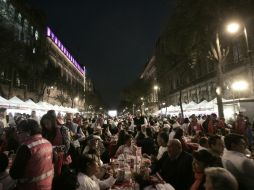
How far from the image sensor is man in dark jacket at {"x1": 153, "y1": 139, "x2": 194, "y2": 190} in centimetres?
501

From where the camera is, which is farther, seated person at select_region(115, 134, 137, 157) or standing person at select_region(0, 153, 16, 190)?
seated person at select_region(115, 134, 137, 157)

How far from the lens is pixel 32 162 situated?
3768 mm

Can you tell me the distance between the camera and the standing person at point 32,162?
3664mm

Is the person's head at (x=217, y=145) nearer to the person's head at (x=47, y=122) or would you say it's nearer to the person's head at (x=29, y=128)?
the person's head at (x=47, y=122)

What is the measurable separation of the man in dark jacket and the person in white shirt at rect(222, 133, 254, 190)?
2.90 feet

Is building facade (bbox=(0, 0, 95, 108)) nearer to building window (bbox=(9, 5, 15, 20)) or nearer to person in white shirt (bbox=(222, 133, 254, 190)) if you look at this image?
building window (bbox=(9, 5, 15, 20))

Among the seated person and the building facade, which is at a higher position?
the building facade

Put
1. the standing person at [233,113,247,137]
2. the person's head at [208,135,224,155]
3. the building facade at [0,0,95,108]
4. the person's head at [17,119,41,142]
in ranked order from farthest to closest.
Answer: the building facade at [0,0,95,108]
the standing person at [233,113,247,137]
the person's head at [208,135,224,155]
the person's head at [17,119,41,142]

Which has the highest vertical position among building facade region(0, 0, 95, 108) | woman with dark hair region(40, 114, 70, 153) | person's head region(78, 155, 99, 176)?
building facade region(0, 0, 95, 108)

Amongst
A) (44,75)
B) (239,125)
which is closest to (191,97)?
(44,75)

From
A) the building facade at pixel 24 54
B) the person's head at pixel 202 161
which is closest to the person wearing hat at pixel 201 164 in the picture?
the person's head at pixel 202 161

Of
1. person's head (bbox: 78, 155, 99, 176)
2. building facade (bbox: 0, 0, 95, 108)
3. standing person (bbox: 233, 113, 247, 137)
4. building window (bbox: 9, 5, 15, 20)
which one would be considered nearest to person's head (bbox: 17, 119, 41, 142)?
person's head (bbox: 78, 155, 99, 176)

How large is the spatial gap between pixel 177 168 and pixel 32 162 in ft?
9.19

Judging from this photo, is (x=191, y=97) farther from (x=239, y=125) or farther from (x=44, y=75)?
(x=239, y=125)
